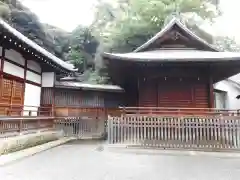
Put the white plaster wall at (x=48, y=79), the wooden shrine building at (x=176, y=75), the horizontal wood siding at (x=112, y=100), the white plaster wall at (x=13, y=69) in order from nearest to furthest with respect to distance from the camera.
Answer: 1. the white plaster wall at (x=13, y=69)
2. the wooden shrine building at (x=176, y=75)
3. the white plaster wall at (x=48, y=79)
4. the horizontal wood siding at (x=112, y=100)

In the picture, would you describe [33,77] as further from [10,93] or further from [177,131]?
[177,131]

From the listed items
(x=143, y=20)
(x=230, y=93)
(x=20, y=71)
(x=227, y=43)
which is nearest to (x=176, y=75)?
(x=20, y=71)

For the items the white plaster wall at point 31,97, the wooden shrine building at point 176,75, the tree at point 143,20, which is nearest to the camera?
the wooden shrine building at point 176,75

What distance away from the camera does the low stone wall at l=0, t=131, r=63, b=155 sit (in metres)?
8.84

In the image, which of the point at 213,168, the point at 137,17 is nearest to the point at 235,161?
the point at 213,168

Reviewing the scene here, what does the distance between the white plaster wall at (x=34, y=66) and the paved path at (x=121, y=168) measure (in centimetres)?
636

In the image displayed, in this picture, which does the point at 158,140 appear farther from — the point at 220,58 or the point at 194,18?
the point at 194,18

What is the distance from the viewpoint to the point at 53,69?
1582 cm

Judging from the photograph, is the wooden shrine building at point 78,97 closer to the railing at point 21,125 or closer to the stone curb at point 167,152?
the railing at point 21,125

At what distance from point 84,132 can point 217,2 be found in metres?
28.7

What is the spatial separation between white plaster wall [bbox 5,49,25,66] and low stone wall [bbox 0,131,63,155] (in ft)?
11.9

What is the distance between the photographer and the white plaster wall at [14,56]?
446 inches

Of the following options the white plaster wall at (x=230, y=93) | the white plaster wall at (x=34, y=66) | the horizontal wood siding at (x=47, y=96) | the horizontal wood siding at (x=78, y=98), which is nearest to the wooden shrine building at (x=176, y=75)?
the white plaster wall at (x=34, y=66)

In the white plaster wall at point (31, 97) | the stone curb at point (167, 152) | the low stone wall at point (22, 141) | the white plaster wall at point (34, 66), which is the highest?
the white plaster wall at point (34, 66)
